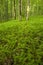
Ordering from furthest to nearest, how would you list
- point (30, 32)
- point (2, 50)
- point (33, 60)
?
point (30, 32) → point (2, 50) → point (33, 60)

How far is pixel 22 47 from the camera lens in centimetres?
955

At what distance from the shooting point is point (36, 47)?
9.46 metres

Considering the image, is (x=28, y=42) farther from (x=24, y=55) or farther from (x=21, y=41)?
(x=24, y=55)

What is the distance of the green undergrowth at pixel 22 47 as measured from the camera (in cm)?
877

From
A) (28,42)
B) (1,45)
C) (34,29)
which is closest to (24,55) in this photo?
(28,42)

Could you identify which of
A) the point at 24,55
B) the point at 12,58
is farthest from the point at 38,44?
the point at 12,58

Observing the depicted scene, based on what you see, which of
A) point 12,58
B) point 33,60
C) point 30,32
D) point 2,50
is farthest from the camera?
point 30,32

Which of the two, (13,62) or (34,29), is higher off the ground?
(34,29)

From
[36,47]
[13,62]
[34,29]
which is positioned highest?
[34,29]

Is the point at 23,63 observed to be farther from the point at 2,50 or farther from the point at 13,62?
the point at 2,50

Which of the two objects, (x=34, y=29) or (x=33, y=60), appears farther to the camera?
(x=34, y=29)

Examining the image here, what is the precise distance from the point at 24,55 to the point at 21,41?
1426 mm

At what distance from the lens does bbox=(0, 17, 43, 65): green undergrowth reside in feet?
28.8

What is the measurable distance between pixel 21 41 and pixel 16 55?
130 centimetres
